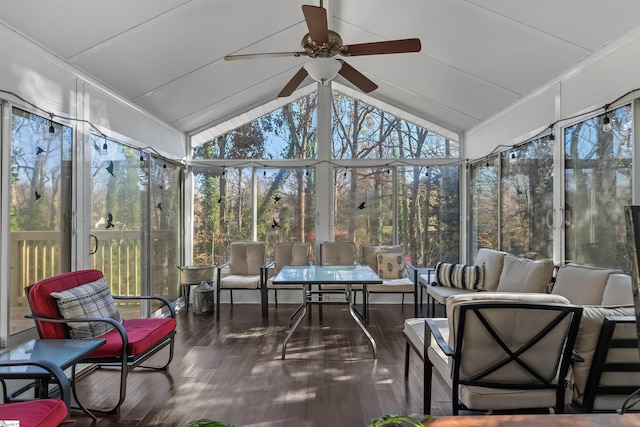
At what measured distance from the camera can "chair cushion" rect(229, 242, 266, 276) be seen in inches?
218

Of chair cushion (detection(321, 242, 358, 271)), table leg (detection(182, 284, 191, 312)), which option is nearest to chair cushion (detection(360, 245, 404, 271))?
chair cushion (detection(321, 242, 358, 271))

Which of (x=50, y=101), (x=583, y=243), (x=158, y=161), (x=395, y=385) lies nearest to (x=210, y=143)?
(x=158, y=161)

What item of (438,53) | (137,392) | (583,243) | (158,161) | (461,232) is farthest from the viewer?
(461,232)

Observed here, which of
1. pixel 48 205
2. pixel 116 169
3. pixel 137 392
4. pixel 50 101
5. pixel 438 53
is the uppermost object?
pixel 438 53

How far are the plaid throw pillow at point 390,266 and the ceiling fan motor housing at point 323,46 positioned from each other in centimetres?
320

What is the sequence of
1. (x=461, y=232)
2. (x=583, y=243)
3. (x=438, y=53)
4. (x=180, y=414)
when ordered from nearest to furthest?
1. (x=180, y=414)
2. (x=583, y=243)
3. (x=438, y=53)
4. (x=461, y=232)

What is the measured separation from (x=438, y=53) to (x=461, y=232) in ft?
9.33

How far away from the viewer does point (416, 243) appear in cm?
583

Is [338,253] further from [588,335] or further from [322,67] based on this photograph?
[588,335]

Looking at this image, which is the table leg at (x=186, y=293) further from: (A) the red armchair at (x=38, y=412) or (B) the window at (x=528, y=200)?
(B) the window at (x=528, y=200)

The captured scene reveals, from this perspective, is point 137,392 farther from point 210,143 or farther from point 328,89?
point 328,89

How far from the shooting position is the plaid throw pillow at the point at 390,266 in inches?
206

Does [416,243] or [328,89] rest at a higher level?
[328,89]

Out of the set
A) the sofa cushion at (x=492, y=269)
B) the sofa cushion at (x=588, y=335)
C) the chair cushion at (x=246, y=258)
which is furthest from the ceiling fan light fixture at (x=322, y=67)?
the chair cushion at (x=246, y=258)
